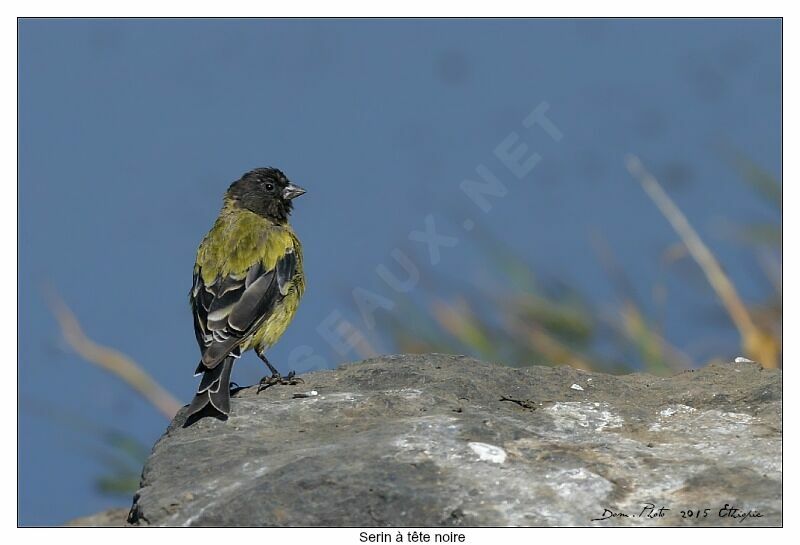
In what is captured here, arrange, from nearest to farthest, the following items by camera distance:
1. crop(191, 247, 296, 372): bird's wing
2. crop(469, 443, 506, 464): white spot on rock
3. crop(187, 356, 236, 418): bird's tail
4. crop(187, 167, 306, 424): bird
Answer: crop(469, 443, 506, 464): white spot on rock
crop(187, 356, 236, 418): bird's tail
crop(187, 167, 306, 424): bird
crop(191, 247, 296, 372): bird's wing

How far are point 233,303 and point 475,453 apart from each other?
235 cm

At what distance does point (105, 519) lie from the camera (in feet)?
16.9

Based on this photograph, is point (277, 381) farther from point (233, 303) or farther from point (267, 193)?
point (267, 193)

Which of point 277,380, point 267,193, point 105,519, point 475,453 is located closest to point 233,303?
point 277,380

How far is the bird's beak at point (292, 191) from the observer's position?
830 cm

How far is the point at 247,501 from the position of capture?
465 cm

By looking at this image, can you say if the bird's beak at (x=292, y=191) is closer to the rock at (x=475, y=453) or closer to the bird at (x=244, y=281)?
the bird at (x=244, y=281)

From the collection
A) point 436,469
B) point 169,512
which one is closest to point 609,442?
point 436,469

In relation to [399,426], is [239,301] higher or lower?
higher

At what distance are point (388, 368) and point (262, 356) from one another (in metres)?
1.20

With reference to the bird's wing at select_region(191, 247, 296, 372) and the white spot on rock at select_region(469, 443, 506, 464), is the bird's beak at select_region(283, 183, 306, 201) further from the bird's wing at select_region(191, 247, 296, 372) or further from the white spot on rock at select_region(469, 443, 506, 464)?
the white spot on rock at select_region(469, 443, 506, 464)

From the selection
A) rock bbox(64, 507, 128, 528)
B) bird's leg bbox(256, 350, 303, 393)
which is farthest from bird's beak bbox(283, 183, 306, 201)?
rock bbox(64, 507, 128, 528)

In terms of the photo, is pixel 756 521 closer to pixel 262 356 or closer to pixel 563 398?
pixel 563 398

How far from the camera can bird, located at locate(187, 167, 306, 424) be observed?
637 cm
